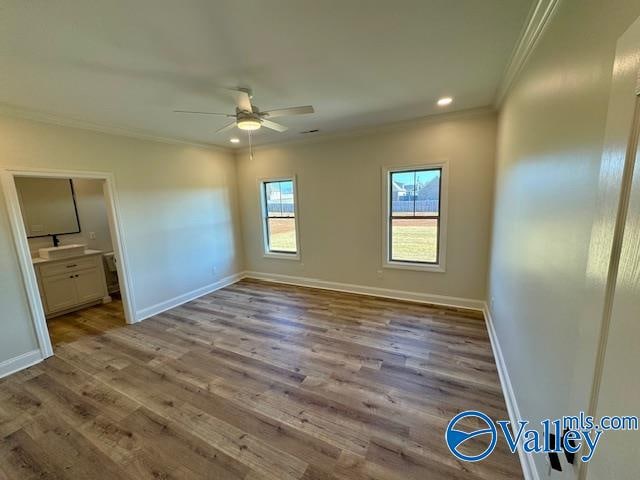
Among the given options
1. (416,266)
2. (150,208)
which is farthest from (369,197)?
(150,208)

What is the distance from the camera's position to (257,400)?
7.33 ft

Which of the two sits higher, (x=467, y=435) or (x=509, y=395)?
(x=509, y=395)

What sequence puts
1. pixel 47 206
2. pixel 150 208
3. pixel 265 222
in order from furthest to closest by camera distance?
pixel 265 222, pixel 47 206, pixel 150 208

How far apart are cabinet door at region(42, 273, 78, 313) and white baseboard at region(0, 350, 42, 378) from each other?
1392mm

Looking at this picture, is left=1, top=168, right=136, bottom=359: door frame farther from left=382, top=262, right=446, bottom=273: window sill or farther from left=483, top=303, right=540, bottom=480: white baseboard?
left=483, top=303, right=540, bottom=480: white baseboard

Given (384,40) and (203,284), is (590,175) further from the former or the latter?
(203,284)

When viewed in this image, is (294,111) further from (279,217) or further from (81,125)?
(279,217)

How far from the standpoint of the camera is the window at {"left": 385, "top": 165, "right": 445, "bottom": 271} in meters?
3.88

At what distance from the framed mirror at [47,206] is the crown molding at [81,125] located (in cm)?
168

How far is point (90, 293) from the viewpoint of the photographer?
4.43 m

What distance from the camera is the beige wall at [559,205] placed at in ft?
2.86

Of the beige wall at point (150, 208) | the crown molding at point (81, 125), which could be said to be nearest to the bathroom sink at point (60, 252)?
the beige wall at point (150, 208)

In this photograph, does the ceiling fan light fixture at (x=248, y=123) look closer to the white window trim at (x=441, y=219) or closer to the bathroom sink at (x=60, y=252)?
the white window trim at (x=441, y=219)

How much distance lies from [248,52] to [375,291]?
3.74m
